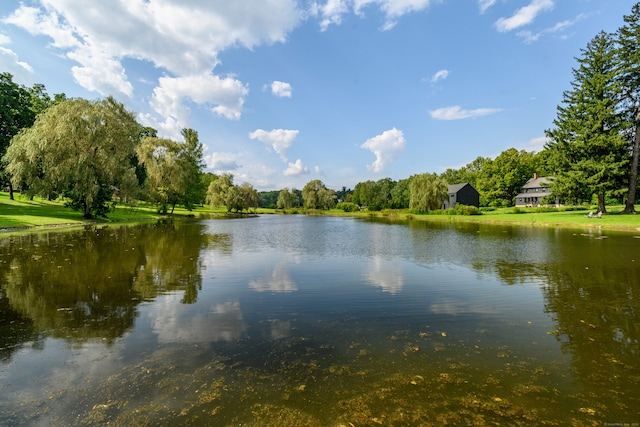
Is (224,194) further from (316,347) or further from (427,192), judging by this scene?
(316,347)

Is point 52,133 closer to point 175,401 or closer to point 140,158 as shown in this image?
point 140,158

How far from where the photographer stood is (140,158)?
46750mm

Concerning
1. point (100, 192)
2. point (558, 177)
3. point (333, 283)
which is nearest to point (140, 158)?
point (100, 192)

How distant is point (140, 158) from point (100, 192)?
15.1m

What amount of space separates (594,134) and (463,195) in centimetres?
3814

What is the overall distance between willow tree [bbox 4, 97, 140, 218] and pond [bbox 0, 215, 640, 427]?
2277 cm

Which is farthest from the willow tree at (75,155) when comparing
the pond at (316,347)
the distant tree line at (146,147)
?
the pond at (316,347)

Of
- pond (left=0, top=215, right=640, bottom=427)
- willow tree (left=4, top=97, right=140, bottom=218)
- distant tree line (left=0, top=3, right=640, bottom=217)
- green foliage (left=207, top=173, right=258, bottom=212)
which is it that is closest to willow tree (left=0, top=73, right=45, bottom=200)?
distant tree line (left=0, top=3, right=640, bottom=217)

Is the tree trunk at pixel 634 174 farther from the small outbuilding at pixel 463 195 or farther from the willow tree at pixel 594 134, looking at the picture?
the small outbuilding at pixel 463 195

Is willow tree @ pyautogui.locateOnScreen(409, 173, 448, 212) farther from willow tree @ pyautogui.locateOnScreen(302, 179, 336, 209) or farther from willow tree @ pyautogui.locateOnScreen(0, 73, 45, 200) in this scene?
willow tree @ pyautogui.locateOnScreen(0, 73, 45, 200)

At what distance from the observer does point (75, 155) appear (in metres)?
31.0

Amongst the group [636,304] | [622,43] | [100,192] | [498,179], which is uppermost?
[622,43]

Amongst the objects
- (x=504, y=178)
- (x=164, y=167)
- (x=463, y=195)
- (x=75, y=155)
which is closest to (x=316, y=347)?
(x=75, y=155)

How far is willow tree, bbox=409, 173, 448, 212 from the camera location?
208ft
